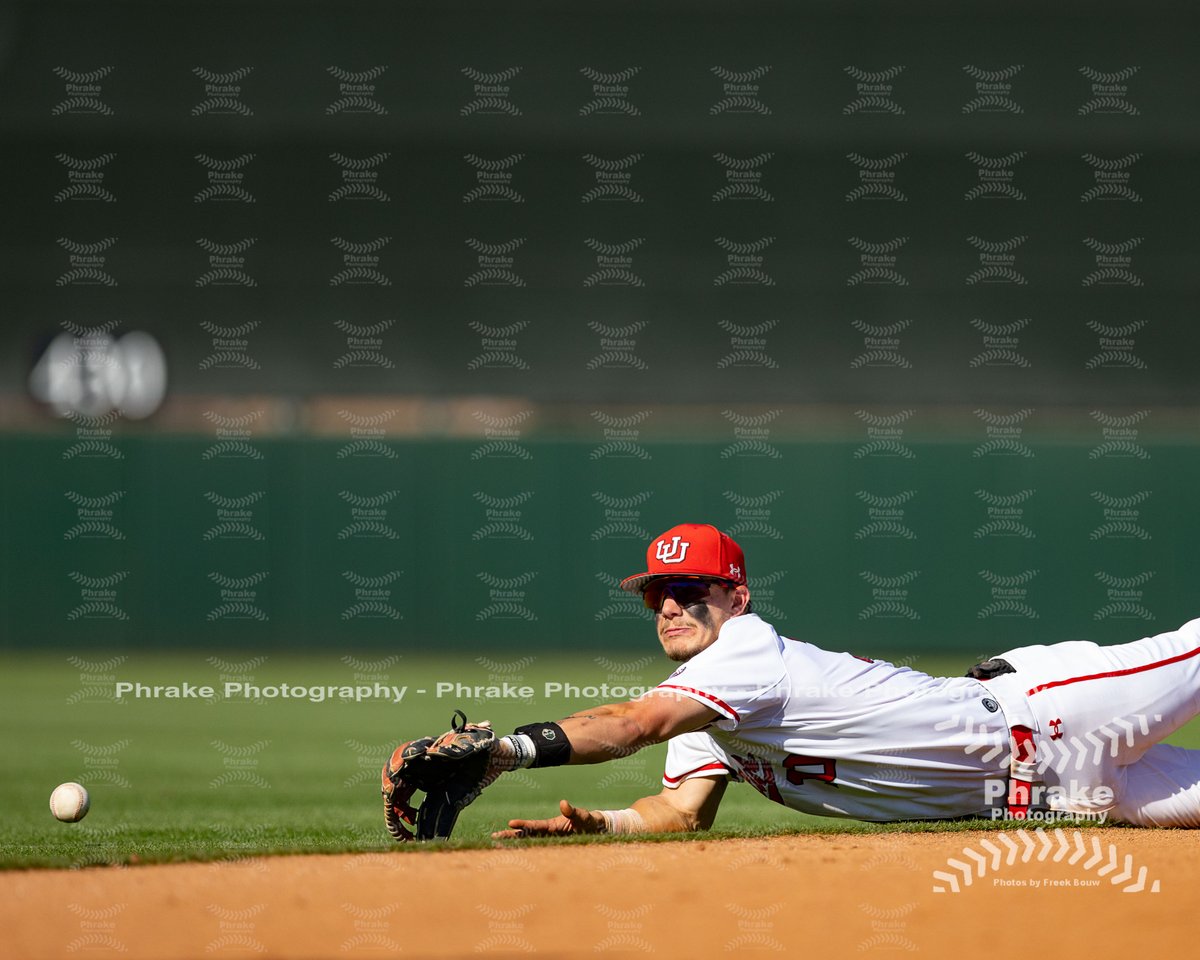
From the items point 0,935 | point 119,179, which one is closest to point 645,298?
point 119,179

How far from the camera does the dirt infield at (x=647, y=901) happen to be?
3160 mm

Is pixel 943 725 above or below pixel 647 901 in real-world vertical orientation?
above

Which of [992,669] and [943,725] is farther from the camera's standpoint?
[992,669]

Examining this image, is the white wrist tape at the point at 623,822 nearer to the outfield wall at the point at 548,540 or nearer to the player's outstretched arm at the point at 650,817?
the player's outstretched arm at the point at 650,817

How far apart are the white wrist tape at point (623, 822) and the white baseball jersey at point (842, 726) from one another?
40cm

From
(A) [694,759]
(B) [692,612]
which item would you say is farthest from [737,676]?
(A) [694,759]

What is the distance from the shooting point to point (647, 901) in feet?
11.6

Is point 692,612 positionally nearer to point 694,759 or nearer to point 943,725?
point 694,759

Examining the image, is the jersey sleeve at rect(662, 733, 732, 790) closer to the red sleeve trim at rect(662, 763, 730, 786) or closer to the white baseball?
the red sleeve trim at rect(662, 763, 730, 786)

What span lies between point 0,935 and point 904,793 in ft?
8.50

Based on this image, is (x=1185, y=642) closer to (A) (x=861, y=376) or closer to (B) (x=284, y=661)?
(B) (x=284, y=661)

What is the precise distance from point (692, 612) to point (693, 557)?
18 centimetres

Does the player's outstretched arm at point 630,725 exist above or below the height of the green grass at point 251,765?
above
